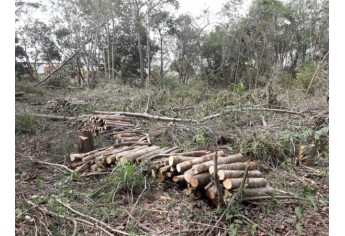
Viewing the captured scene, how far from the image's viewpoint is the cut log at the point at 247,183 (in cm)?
286

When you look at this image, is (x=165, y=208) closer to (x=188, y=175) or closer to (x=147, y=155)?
(x=188, y=175)

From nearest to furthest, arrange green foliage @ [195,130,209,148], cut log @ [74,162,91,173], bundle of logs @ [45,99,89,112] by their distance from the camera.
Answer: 1. cut log @ [74,162,91,173]
2. green foliage @ [195,130,209,148]
3. bundle of logs @ [45,99,89,112]

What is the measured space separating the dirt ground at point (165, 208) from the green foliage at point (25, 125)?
184cm

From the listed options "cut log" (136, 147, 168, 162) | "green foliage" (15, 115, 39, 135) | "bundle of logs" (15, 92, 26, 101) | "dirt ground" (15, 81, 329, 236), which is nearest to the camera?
"dirt ground" (15, 81, 329, 236)

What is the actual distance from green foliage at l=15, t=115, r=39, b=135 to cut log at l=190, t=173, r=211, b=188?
4120mm

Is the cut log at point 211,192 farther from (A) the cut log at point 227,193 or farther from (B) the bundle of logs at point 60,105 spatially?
(B) the bundle of logs at point 60,105

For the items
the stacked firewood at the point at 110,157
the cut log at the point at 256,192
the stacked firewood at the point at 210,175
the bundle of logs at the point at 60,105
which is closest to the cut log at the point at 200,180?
the stacked firewood at the point at 210,175

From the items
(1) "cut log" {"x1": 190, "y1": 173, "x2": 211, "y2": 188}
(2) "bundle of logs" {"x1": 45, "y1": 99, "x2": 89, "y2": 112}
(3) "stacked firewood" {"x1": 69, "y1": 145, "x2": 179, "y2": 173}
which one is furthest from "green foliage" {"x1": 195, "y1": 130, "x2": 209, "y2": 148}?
(2) "bundle of logs" {"x1": 45, "y1": 99, "x2": 89, "y2": 112}

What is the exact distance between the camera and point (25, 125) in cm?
580

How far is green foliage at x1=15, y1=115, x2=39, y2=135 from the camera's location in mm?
5715

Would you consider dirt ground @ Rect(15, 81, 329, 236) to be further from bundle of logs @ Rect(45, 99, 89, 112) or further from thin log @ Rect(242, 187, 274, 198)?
bundle of logs @ Rect(45, 99, 89, 112)

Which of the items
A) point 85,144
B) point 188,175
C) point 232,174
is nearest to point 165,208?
point 188,175

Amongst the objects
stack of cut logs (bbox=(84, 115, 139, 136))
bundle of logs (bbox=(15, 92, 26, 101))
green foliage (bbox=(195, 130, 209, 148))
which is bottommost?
green foliage (bbox=(195, 130, 209, 148))
